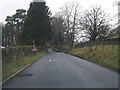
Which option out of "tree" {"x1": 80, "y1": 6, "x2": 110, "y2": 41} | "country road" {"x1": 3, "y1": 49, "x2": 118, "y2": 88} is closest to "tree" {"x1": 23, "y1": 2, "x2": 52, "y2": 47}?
"tree" {"x1": 80, "y1": 6, "x2": 110, "y2": 41}

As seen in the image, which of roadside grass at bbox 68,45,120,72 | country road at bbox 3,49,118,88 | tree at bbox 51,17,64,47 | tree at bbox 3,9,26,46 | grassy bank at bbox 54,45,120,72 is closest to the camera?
country road at bbox 3,49,118,88

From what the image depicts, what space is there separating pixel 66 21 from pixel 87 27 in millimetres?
10684

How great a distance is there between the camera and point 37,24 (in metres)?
64.6

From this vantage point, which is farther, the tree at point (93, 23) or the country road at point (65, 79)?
the tree at point (93, 23)

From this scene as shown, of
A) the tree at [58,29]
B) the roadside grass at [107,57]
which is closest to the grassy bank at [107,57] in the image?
the roadside grass at [107,57]

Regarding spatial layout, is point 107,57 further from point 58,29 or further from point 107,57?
point 58,29

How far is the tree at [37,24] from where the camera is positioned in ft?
Answer: 211

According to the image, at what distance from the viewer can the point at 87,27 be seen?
231 feet

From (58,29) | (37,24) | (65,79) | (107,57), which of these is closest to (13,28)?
(58,29)

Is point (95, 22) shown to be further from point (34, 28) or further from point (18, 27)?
point (18, 27)

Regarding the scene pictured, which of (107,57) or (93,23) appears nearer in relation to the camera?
(107,57)

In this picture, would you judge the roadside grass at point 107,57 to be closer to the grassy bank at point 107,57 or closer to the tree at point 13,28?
the grassy bank at point 107,57

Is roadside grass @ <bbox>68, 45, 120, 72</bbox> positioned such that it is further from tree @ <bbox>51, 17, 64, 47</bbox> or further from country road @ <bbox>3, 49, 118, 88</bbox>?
tree @ <bbox>51, 17, 64, 47</bbox>

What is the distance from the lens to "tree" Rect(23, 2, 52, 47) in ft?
211
